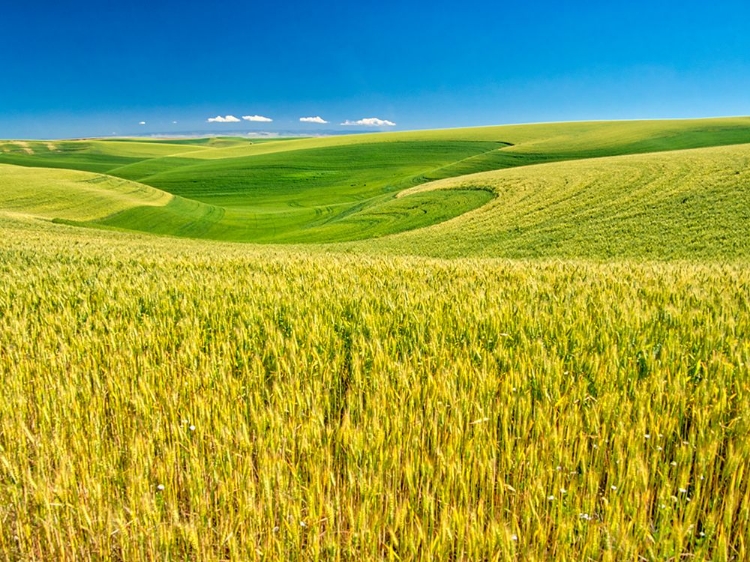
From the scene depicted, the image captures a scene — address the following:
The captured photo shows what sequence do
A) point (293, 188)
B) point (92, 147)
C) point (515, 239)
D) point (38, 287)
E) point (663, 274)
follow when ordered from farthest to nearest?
1. point (92, 147)
2. point (293, 188)
3. point (515, 239)
4. point (663, 274)
5. point (38, 287)


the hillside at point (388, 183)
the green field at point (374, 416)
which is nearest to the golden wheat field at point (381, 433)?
the green field at point (374, 416)

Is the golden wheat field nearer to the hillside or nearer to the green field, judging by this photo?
the green field

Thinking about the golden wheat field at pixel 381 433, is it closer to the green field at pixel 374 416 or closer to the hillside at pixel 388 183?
the green field at pixel 374 416

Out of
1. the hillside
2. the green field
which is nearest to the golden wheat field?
the green field

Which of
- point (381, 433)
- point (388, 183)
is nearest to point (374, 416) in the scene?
point (381, 433)

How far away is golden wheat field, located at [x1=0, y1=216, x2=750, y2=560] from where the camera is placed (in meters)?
1.66

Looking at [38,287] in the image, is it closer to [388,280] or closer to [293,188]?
[388,280]

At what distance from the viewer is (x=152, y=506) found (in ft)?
5.72

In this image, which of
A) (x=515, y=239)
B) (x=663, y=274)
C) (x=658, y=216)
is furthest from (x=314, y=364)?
(x=658, y=216)

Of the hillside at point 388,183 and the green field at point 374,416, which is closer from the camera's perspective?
the green field at point 374,416

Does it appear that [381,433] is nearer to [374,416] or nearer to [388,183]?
[374,416]

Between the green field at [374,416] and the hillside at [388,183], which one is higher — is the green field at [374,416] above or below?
below

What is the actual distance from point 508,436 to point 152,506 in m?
1.59

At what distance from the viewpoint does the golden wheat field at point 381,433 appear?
1.66m
